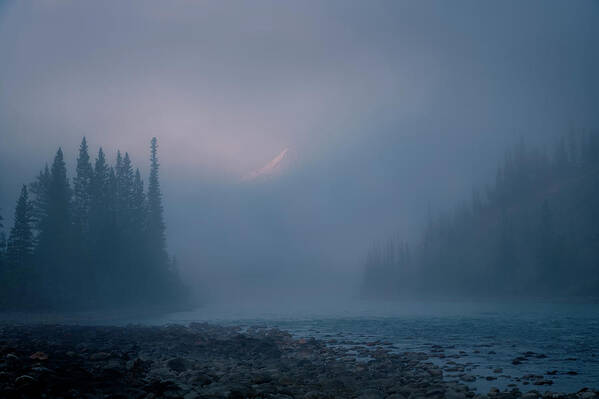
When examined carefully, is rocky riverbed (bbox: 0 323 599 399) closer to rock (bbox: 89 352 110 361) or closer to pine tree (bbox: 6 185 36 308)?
Answer: rock (bbox: 89 352 110 361)

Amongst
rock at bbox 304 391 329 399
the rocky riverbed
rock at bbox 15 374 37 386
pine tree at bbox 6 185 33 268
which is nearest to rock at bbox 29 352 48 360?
the rocky riverbed

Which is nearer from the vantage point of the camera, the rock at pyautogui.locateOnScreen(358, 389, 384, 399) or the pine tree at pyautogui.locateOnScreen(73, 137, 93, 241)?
the rock at pyautogui.locateOnScreen(358, 389, 384, 399)

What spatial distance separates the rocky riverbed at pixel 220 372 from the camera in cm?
1307

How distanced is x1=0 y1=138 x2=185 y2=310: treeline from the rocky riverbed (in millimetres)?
29991

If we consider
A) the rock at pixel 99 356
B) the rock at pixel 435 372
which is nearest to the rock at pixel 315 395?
the rock at pixel 435 372

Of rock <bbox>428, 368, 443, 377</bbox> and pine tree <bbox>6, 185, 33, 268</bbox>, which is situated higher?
pine tree <bbox>6, 185, 33, 268</bbox>

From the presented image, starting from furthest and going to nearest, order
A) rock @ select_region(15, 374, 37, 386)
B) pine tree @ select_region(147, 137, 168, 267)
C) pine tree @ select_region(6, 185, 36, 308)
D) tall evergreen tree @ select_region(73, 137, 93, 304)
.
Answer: pine tree @ select_region(147, 137, 168, 267)
tall evergreen tree @ select_region(73, 137, 93, 304)
pine tree @ select_region(6, 185, 36, 308)
rock @ select_region(15, 374, 37, 386)

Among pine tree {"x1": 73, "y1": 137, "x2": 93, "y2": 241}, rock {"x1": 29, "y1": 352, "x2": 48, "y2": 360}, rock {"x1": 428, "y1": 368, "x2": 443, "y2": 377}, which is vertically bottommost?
rock {"x1": 428, "y1": 368, "x2": 443, "y2": 377}

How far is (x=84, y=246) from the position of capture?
63.2m

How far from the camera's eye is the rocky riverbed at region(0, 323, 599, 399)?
1307cm

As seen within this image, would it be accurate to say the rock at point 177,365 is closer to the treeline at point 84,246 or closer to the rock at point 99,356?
the rock at point 99,356

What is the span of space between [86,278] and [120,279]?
24.0 ft

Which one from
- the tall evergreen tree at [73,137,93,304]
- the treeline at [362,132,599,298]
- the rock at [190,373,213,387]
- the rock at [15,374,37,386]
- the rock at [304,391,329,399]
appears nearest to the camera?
the rock at [15,374,37,386]

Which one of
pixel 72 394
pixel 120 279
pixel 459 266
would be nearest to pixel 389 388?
pixel 72 394
